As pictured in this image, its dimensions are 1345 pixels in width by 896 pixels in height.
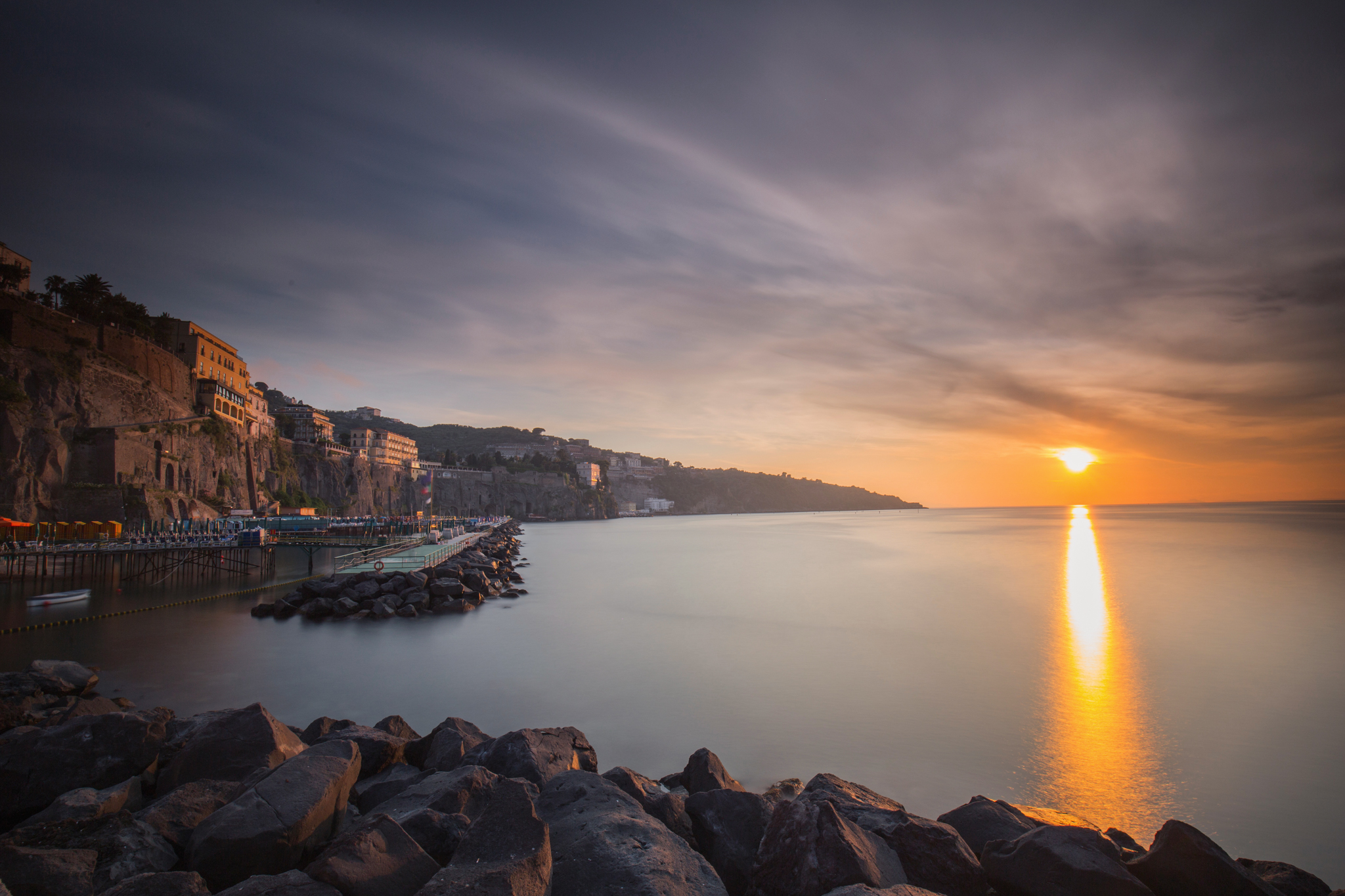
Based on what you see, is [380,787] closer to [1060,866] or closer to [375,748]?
[375,748]

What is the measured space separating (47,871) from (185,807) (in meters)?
1.29

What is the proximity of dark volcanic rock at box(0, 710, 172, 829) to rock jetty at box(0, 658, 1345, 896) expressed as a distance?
0.02 meters

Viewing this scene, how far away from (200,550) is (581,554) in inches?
1030

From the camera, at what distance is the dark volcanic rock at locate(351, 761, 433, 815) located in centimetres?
559

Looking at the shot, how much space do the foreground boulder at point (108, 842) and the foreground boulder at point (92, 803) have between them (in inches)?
7.0

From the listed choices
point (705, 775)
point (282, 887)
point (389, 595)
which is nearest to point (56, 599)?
point (389, 595)

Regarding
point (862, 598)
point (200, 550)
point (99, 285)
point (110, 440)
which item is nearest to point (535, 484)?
point (99, 285)

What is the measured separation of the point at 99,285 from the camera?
177 ft

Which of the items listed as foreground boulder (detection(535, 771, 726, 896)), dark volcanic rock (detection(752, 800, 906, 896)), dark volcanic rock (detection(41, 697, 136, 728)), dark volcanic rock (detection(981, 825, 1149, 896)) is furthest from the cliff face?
dark volcanic rock (detection(981, 825, 1149, 896))

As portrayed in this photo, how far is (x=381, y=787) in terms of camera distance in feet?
18.7

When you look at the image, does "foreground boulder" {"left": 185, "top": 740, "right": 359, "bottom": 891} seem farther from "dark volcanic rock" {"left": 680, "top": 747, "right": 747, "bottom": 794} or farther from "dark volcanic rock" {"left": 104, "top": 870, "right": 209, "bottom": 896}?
"dark volcanic rock" {"left": 680, "top": 747, "right": 747, "bottom": 794}

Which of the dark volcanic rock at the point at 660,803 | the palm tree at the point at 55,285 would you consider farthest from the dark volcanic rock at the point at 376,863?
the palm tree at the point at 55,285

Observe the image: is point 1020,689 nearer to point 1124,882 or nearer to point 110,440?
point 1124,882

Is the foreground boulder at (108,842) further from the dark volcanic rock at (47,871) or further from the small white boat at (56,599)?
the small white boat at (56,599)
